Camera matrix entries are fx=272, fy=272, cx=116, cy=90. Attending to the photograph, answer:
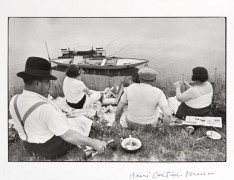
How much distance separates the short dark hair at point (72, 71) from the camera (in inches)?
100

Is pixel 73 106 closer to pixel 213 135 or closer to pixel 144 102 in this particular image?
pixel 144 102

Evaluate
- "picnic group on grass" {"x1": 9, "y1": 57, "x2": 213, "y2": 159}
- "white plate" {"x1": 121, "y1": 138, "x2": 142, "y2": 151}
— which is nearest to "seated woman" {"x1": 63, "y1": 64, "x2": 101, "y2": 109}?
"picnic group on grass" {"x1": 9, "y1": 57, "x2": 213, "y2": 159}


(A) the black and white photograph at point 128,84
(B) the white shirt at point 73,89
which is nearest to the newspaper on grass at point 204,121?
(A) the black and white photograph at point 128,84

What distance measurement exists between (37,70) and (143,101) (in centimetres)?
97

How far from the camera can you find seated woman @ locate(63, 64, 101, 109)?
2.54 meters

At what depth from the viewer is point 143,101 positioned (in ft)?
7.94

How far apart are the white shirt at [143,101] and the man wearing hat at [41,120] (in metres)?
0.40

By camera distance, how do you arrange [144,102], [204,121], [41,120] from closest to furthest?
[41,120]
[144,102]
[204,121]

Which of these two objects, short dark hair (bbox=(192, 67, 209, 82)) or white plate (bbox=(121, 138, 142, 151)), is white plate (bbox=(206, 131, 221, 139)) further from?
white plate (bbox=(121, 138, 142, 151))

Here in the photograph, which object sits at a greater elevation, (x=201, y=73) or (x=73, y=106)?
(x=201, y=73)

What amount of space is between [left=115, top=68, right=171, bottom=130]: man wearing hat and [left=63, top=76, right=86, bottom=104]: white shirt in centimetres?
38

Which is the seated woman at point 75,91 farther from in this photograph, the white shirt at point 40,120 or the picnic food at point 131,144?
the picnic food at point 131,144

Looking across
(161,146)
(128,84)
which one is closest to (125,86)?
(128,84)
